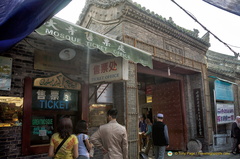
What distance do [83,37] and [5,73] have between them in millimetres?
2130

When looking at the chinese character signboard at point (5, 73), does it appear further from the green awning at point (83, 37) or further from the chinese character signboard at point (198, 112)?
the chinese character signboard at point (198, 112)

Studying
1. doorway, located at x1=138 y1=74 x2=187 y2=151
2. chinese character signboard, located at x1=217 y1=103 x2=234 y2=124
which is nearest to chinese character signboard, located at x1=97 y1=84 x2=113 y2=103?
doorway, located at x1=138 y1=74 x2=187 y2=151

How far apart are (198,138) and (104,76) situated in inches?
284

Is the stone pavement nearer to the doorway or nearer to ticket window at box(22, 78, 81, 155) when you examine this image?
the doorway

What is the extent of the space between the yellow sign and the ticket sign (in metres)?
0.59

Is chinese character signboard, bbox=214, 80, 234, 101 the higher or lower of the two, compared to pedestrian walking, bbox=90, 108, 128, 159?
higher

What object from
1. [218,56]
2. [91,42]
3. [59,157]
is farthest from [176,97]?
[218,56]

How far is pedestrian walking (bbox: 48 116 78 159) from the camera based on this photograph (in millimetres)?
3221

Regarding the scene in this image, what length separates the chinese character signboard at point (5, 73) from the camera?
4.60m

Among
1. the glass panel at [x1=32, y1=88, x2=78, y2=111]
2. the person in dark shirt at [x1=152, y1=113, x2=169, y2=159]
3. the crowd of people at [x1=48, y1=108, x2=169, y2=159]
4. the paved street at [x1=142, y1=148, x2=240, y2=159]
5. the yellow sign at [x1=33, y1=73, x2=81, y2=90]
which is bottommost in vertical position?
the paved street at [x1=142, y1=148, x2=240, y2=159]

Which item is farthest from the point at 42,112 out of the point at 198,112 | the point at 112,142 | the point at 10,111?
the point at 198,112

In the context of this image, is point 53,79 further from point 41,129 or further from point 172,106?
point 172,106

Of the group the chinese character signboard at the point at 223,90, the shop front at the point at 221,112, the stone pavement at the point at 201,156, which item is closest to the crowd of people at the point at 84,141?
the stone pavement at the point at 201,156

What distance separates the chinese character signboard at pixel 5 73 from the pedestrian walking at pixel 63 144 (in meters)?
2.26
